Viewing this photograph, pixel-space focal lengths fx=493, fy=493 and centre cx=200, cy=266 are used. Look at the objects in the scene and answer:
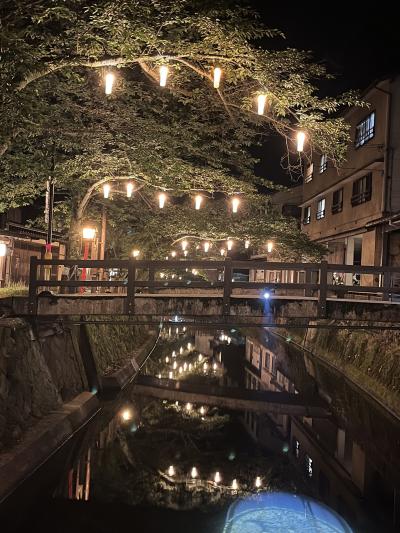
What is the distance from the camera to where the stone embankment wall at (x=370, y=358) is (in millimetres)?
16719

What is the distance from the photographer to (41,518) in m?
8.83

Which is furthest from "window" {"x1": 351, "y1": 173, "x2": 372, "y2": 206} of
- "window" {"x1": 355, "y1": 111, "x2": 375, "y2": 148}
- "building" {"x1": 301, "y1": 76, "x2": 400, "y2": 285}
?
"window" {"x1": 355, "y1": 111, "x2": 375, "y2": 148}

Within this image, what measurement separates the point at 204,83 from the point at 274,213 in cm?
1467

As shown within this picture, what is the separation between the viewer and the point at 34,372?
12398 mm

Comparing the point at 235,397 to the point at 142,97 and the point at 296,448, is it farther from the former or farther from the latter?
the point at 142,97

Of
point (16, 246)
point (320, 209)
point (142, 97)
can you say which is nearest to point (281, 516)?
point (142, 97)

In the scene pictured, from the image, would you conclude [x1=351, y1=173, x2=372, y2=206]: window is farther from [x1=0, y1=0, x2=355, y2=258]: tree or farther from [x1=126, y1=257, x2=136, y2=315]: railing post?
[x1=126, y1=257, x2=136, y2=315]: railing post

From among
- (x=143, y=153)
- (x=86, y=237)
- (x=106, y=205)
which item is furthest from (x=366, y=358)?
(x=106, y=205)

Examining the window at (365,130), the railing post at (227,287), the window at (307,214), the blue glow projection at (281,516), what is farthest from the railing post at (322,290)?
the window at (307,214)

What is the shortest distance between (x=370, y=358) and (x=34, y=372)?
13.3m

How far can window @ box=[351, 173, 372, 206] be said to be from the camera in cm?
2710

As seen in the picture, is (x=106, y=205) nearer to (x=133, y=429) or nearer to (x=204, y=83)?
(x=204, y=83)

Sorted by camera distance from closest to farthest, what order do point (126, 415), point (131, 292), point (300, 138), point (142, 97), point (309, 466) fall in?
point (131, 292) → point (309, 466) → point (300, 138) → point (126, 415) → point (142, 97)

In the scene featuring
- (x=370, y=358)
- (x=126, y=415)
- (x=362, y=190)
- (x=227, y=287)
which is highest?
(x=362, y=190)
